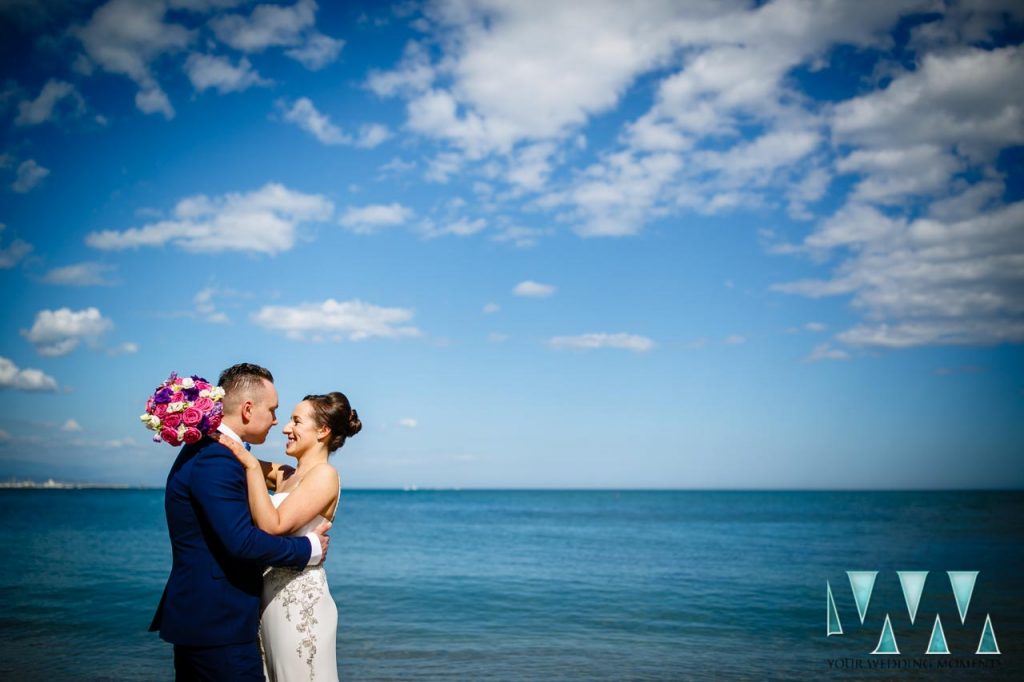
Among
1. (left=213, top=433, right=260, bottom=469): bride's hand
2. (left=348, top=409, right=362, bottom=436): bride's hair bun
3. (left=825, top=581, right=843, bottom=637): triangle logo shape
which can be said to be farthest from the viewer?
(left=825, top=581, right=843, bottom=637): triangle logo shape

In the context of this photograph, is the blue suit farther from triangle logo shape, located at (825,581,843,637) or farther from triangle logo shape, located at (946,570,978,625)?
triangle logo shape, located at (946,570,978,625)

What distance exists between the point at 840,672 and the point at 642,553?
1780cm

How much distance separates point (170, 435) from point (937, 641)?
13264 mm

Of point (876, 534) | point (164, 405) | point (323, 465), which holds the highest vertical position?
point (164, 405)

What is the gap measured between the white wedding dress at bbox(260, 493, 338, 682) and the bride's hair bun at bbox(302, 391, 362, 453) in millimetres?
613

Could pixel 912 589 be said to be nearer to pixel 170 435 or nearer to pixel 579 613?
pixel 579 613

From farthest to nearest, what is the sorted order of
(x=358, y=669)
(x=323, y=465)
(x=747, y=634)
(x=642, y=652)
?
(x=747, y=634)
(x=642, y=652)
(x=358, y=669)
(x=323, y=465)

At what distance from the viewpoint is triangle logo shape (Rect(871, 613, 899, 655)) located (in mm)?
11567

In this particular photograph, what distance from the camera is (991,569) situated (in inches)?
886

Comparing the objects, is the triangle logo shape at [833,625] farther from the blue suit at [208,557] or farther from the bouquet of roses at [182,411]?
the bouquet of roses at [182,411]

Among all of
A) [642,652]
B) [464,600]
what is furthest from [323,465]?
[464,600]

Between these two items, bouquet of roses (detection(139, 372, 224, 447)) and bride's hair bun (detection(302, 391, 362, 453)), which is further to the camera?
bride's hair bun (detection(302, 391, 362, 453))

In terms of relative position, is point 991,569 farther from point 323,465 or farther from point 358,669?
point 323,465
